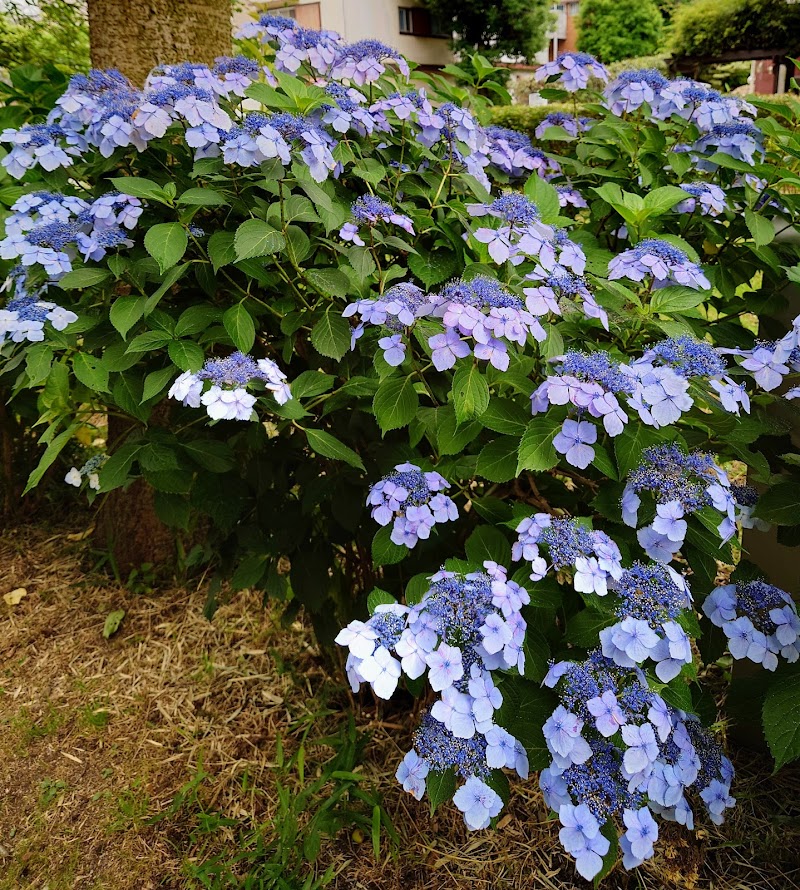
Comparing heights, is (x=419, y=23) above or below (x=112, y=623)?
above

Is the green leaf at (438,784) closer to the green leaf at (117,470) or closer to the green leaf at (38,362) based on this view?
the green leaf at (117,470)

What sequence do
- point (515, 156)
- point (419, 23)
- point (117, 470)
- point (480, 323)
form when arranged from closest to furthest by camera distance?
point (480, 323)
point (117, 470)
point (515, 156)
point (419, 23)

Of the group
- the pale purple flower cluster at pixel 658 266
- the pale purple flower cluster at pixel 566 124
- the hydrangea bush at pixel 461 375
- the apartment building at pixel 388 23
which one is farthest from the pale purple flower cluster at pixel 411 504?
the apartment building at pixel 388 23

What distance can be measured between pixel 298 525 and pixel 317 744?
0.58 m

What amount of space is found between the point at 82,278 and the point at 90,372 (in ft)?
0.50

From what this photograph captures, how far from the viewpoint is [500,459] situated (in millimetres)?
1152

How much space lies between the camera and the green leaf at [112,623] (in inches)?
88.9

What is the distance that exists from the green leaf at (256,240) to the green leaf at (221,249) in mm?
Answer: 77

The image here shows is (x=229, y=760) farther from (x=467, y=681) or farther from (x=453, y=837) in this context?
(x=467, y=681)

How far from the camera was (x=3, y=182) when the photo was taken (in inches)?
73.2

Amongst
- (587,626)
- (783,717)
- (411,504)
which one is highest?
(411,504)

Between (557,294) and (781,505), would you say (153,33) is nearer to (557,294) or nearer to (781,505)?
(557,294)

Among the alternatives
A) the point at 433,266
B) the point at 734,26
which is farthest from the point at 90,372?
the point at 734,26

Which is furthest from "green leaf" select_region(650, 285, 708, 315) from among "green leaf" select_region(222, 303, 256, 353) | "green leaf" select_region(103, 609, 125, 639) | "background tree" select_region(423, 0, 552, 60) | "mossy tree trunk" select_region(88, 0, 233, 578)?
"background tree" select_region(423, 0, 552, 60)
